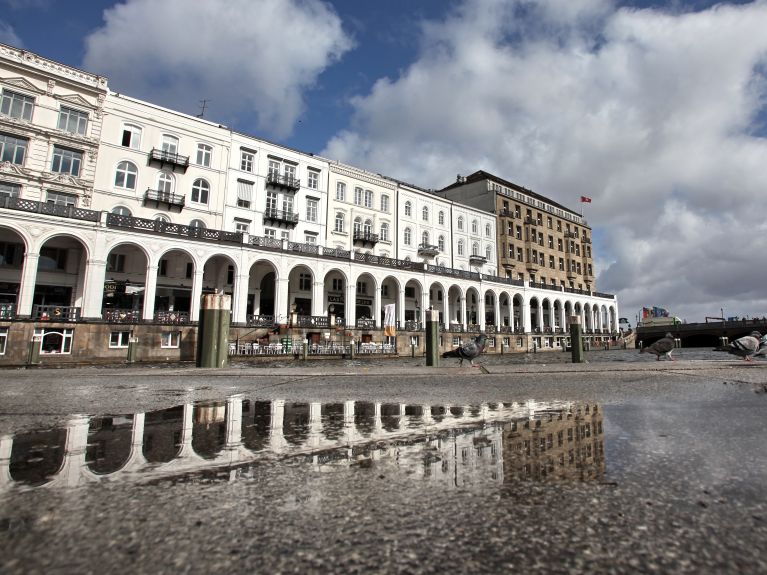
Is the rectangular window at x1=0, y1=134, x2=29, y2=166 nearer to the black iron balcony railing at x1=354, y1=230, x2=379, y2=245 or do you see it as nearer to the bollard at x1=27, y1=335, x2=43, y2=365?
the bollard at x1=27, y1=335, x2=43, y2=365

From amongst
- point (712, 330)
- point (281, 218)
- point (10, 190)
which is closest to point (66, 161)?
point (10, 190)

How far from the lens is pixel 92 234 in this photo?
1069 inches

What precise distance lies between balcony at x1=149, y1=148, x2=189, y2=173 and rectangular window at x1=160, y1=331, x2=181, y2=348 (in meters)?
14.4

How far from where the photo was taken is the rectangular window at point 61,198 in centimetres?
2889

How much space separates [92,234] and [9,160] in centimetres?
761

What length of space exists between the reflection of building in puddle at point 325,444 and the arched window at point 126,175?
108ft

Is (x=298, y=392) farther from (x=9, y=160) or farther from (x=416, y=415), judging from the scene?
(x=9, y=160)

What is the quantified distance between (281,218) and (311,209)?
14.4ft

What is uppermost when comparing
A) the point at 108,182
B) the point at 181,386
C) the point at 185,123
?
the point at 185,123

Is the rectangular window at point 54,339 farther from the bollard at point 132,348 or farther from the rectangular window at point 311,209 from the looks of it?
the rectangular window at point 311,209

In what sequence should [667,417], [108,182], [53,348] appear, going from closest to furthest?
[667,417] → [53,348] → [108,182]

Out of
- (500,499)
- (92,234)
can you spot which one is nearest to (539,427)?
(500,499)

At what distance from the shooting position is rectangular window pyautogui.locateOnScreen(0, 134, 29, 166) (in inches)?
1081

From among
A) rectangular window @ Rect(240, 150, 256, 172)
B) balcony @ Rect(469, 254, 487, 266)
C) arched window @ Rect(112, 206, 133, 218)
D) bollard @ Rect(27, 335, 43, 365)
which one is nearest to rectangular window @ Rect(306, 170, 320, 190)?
rectangular window @ Rect(240, 150, 256, 172)
